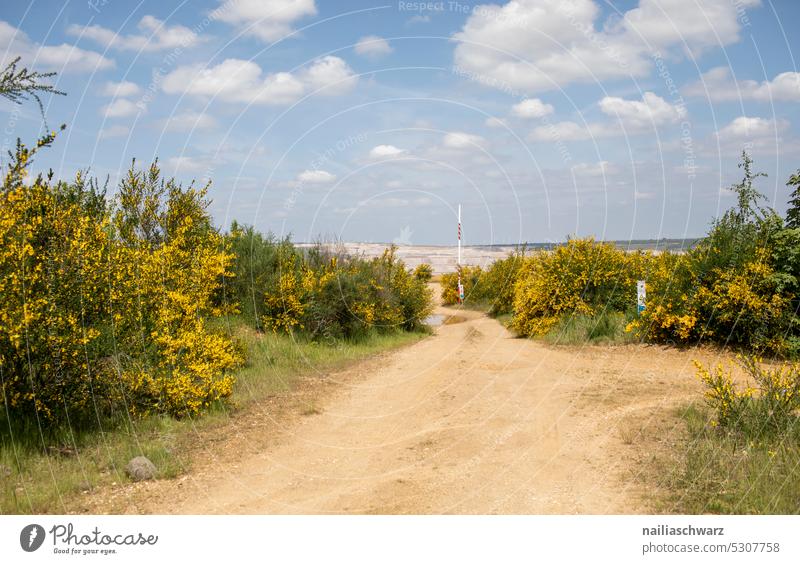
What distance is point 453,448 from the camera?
7.50 metres

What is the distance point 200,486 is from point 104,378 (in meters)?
2.73

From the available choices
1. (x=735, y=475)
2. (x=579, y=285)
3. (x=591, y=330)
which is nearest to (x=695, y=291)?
(x=591, y=330)

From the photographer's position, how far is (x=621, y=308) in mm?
18719

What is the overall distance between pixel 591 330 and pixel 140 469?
13.6 meters

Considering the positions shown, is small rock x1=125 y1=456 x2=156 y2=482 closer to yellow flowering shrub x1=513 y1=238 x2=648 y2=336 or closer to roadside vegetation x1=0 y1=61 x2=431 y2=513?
roadside vegetation x1=0 y1=61 x2=431 y2=513

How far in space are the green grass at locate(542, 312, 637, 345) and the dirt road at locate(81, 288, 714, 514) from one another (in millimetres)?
3018

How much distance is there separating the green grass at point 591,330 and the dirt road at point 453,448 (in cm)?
302

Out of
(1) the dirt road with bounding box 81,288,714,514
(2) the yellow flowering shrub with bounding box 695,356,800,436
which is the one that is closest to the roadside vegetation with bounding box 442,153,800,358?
(1) the dirt road with bounding box 81,288,714,514

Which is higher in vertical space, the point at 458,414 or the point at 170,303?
the point at 170,303

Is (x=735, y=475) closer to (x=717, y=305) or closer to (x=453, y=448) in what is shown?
(x=453, y=448)

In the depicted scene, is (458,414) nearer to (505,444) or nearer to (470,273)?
(505,444)

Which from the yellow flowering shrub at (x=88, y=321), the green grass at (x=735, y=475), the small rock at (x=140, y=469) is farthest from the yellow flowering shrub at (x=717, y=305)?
the small rock at (x=140, y=469)

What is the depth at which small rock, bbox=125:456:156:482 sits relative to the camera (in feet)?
21.8
